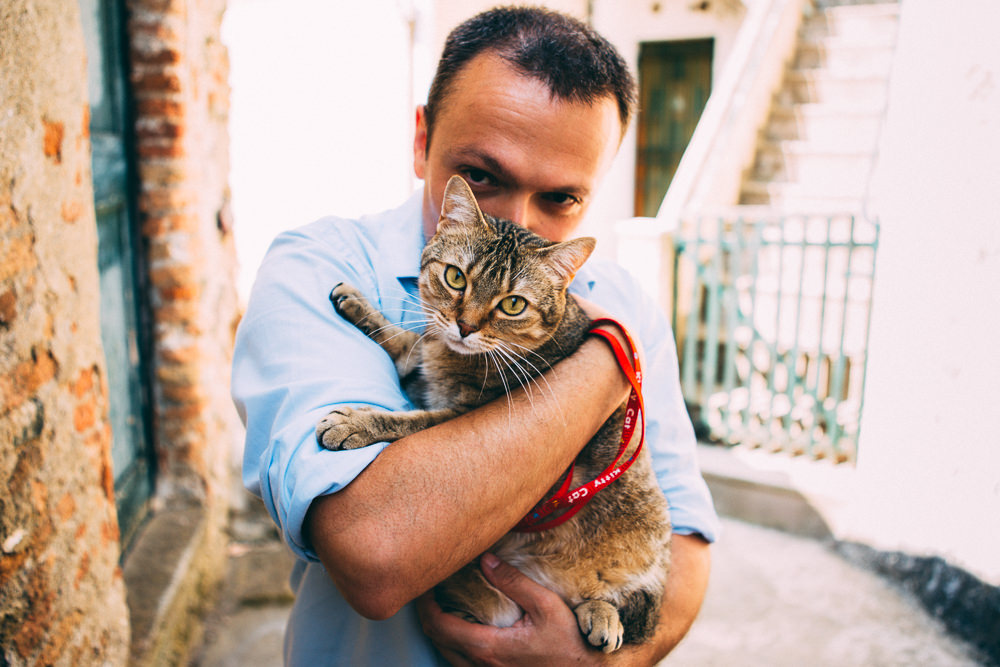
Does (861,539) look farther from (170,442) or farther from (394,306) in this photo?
(170,442)

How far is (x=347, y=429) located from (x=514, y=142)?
29.3 inches

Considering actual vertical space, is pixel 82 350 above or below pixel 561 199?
below

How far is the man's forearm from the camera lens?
1093 millimetres

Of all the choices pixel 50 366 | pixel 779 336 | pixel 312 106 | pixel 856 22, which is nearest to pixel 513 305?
pixel 50 366

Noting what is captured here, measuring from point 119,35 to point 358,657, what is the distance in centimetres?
300

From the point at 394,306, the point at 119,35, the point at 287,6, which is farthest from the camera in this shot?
the point at 287,6

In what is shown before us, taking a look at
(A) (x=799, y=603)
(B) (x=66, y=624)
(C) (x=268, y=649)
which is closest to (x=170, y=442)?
(C) (x=268, y=649)

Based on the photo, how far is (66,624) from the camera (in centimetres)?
172

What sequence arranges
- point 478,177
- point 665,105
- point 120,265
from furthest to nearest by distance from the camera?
1. point 665,105
2. point 120,265
3. point 478,177

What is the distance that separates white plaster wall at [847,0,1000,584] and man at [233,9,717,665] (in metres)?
2.45

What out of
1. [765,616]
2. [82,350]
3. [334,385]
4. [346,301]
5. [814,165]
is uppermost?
[814,165]

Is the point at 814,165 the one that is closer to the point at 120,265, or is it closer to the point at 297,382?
the point at 120,265

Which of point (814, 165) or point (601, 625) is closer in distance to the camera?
point (601, 625)

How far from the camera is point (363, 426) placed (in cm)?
125
